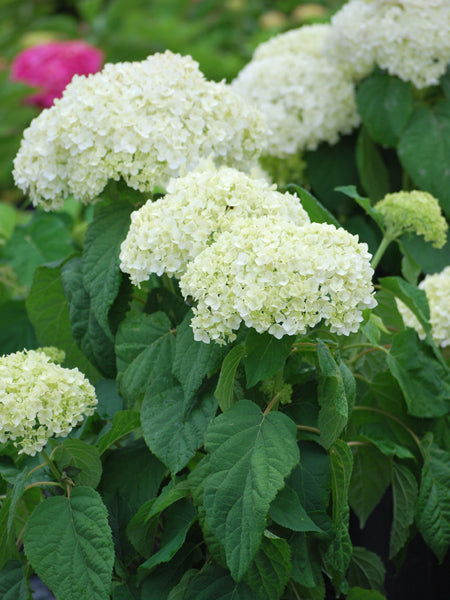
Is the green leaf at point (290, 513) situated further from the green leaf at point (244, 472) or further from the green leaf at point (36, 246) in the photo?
the green leaf at point (36, 246)

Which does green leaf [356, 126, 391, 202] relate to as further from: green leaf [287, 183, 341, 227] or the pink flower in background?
the pink flower in background

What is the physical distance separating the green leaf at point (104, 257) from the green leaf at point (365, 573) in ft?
1.95

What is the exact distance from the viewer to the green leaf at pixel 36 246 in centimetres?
193

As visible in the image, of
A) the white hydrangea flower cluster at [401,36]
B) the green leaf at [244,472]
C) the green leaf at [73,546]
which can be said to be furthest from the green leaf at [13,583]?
the white hydrangea flower cluster at [401,36]

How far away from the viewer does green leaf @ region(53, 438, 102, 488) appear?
3.71ft

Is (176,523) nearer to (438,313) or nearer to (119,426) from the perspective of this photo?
(119,426)

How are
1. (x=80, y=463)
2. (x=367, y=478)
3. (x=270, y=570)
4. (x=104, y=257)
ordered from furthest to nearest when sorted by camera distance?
(x=367, y=478)
(x=104, y=257)
(x=80, y=463)
(x=270, y=570)

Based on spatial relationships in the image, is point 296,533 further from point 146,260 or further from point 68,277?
point 68,277

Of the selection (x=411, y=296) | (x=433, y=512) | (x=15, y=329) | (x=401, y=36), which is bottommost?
(x=15, y=329)

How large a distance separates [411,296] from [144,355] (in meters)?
0.48

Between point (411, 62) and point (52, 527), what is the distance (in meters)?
1.33

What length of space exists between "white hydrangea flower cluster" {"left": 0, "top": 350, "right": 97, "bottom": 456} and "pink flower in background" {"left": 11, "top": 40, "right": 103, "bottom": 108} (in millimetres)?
2508

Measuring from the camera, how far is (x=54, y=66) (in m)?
3.40

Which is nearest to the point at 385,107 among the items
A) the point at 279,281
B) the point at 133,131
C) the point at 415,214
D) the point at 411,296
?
the point at 415,214
